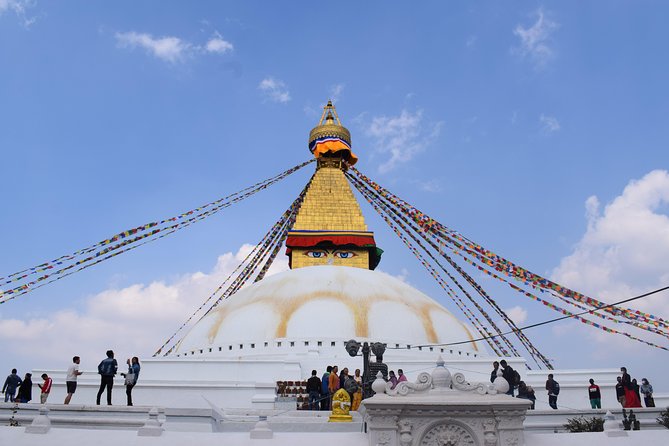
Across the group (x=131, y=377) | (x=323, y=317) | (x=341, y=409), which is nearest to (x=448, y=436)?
(x=341, y=409)

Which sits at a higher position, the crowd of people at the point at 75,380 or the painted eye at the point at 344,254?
the painted eye at the point at 344,254

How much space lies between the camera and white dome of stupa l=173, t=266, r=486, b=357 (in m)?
14.6

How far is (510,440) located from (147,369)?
393 inches

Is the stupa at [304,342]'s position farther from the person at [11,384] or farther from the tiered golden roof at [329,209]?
the tiered golden roof at [329,209]

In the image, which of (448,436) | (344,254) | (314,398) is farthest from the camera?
(344,254)

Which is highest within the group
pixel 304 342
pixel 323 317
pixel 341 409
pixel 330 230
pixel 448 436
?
pixel 330 230

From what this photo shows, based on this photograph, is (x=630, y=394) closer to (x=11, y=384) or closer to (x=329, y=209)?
(x=11, y=384)

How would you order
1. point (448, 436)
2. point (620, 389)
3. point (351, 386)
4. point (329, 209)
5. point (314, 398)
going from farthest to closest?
1. point (329, 209)
2. point (314, 398)
3. point (620, 389)
4. point (351, 386)
5. point (448, 436)

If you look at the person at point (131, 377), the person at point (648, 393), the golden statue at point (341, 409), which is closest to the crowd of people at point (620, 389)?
the person at point (648, 393)

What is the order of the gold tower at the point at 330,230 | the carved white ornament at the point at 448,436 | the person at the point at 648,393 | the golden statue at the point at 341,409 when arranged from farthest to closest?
the gold tower at the point at 330,230 < the person at the point at 648,393 < the golden statue at the point at 341,409 < the carved white ornament at the point at 448,436

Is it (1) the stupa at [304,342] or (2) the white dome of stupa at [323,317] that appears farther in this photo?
(2) the white dome of stupa at [323,317]

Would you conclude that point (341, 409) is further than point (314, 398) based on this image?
No

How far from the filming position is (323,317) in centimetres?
1485

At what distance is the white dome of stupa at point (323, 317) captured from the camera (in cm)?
1463
